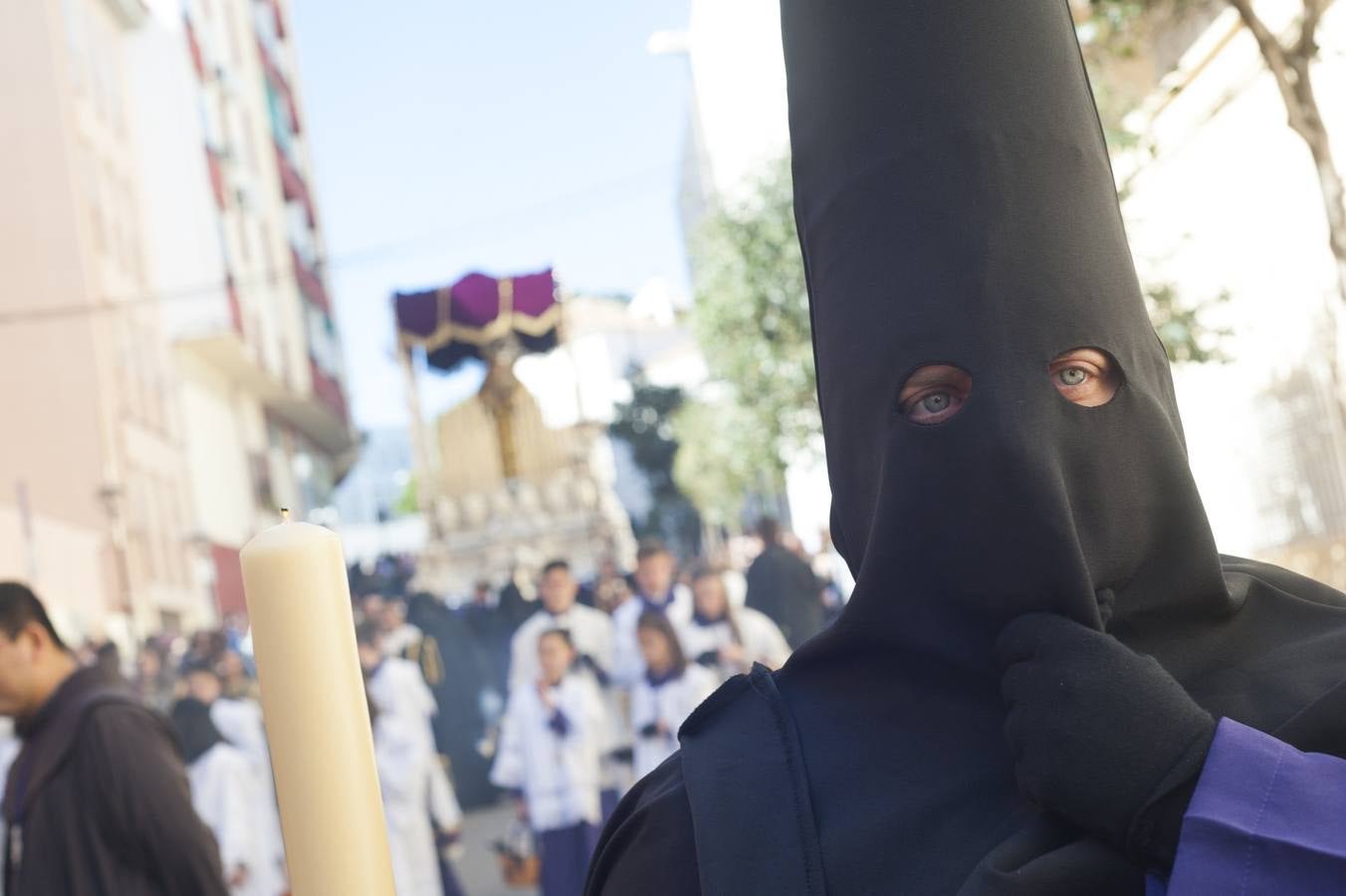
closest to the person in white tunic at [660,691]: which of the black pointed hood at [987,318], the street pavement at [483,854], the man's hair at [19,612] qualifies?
the street pavement at [483,854]

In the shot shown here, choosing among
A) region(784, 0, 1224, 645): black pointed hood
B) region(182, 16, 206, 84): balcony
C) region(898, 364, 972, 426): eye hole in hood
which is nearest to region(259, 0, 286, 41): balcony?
region(182, 16, 206, 84): balcony

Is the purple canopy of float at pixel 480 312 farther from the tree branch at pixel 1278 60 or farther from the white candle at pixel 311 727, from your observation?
the white candle at pixel 311 727

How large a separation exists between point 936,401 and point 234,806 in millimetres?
9327

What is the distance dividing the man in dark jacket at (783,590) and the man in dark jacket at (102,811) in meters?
8.38

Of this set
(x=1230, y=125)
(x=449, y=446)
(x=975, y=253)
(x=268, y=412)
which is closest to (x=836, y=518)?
(x=975, y=253)

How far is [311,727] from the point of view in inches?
47.9

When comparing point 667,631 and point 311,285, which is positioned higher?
point 311,285

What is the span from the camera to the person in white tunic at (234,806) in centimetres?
1007

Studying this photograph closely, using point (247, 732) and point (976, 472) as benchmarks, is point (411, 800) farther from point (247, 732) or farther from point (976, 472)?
point (976, 472)

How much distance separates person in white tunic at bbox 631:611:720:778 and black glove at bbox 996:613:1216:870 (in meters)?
7.26

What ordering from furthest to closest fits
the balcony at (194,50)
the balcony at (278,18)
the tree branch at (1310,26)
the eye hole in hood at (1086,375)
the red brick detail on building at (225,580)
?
the balcony at (278,18) → the balcony at (194,50) → the red brick detail on building at (225,580) → the tree branch at (1310,26) → the eye hole in hood at (1086,375)

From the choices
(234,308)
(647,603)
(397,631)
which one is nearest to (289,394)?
(234,308)

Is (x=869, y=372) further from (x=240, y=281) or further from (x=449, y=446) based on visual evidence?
(x=240, y=281)

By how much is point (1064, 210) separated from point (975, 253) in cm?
12
